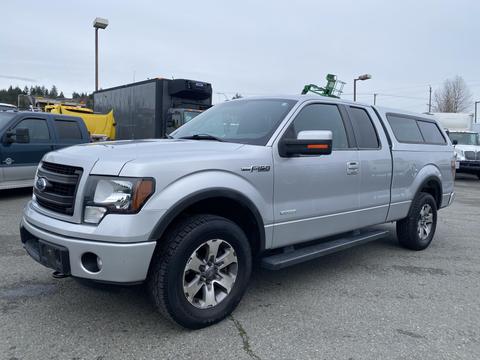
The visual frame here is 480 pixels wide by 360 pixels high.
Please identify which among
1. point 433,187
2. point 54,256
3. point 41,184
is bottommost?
point 54,256

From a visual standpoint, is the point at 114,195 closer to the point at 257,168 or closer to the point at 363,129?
the point at 257,168

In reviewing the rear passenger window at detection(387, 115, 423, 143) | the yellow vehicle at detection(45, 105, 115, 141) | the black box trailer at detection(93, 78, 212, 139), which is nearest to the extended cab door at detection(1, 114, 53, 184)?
the black box trailer at detection(93, 78, 212, 139)

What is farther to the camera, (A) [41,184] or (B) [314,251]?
(B) [314,251]

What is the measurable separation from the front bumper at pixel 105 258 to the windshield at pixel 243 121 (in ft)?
4.68

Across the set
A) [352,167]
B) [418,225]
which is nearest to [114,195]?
[352,167]

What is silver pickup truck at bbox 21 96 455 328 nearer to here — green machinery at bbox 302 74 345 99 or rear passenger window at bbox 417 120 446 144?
rear passenger window at bbox 417 120 446 144

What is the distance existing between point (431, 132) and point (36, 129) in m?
7.61

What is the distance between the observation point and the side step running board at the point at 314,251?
146 inches

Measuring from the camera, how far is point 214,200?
3434 millimetres

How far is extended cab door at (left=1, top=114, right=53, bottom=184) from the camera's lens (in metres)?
8.41

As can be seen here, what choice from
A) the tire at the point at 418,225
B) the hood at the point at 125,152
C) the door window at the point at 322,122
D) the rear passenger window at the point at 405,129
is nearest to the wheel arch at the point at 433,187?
the tire at the point at 418,225

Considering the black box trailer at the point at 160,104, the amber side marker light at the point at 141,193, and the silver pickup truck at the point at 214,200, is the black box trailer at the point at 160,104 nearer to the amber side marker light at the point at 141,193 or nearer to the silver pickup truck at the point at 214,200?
the silver pickup truck at the point at 214,200

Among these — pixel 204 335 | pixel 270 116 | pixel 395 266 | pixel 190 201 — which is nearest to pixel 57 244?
pixel 190 201

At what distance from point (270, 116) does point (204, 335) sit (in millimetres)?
2050
